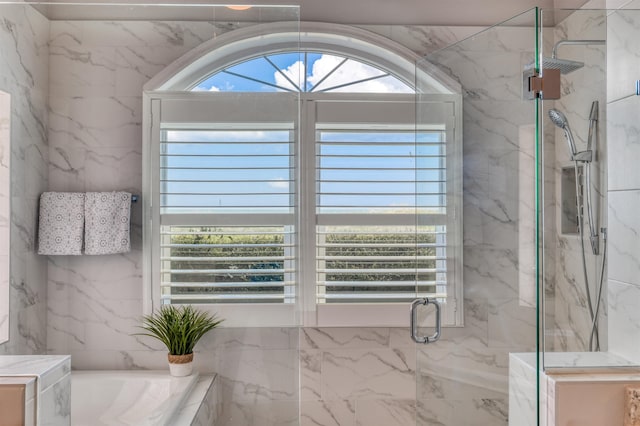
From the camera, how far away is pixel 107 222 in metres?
1.83

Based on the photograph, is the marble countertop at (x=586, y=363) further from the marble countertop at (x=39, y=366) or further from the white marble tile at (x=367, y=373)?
the marble countertop at (x=39, y=366)

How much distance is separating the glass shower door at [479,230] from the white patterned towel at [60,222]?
57.7 inches

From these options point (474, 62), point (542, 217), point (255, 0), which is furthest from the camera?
point (255, 0)

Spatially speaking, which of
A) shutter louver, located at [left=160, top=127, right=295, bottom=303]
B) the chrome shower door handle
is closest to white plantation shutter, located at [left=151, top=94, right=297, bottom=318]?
shutter louver, located at [left=160, top=127, right=295, bottom=303]

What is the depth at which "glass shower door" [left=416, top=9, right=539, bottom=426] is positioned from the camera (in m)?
1.76

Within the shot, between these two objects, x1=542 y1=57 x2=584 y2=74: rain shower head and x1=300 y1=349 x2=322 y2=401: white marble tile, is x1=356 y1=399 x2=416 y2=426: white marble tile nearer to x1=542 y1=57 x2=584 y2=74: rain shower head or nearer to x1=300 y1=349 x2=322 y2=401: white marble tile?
x1=300 y1=349 x2=322 y2=401: white marble tile

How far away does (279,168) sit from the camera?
1970 millimetres

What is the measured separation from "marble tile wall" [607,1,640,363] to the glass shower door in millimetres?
293

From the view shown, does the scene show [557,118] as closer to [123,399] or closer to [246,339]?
[246,339]

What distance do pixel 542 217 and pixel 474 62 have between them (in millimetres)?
709

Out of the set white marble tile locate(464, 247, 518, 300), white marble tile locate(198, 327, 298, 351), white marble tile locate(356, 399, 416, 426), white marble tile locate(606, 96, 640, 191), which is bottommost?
white marble tile locate(356, 399, 416, 426)

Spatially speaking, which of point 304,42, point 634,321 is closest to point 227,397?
point 634,321

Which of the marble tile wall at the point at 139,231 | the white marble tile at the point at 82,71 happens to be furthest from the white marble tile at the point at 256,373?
the white marble tile at the point at 82,71

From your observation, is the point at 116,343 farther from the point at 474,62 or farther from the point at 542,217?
the point at 474,62
